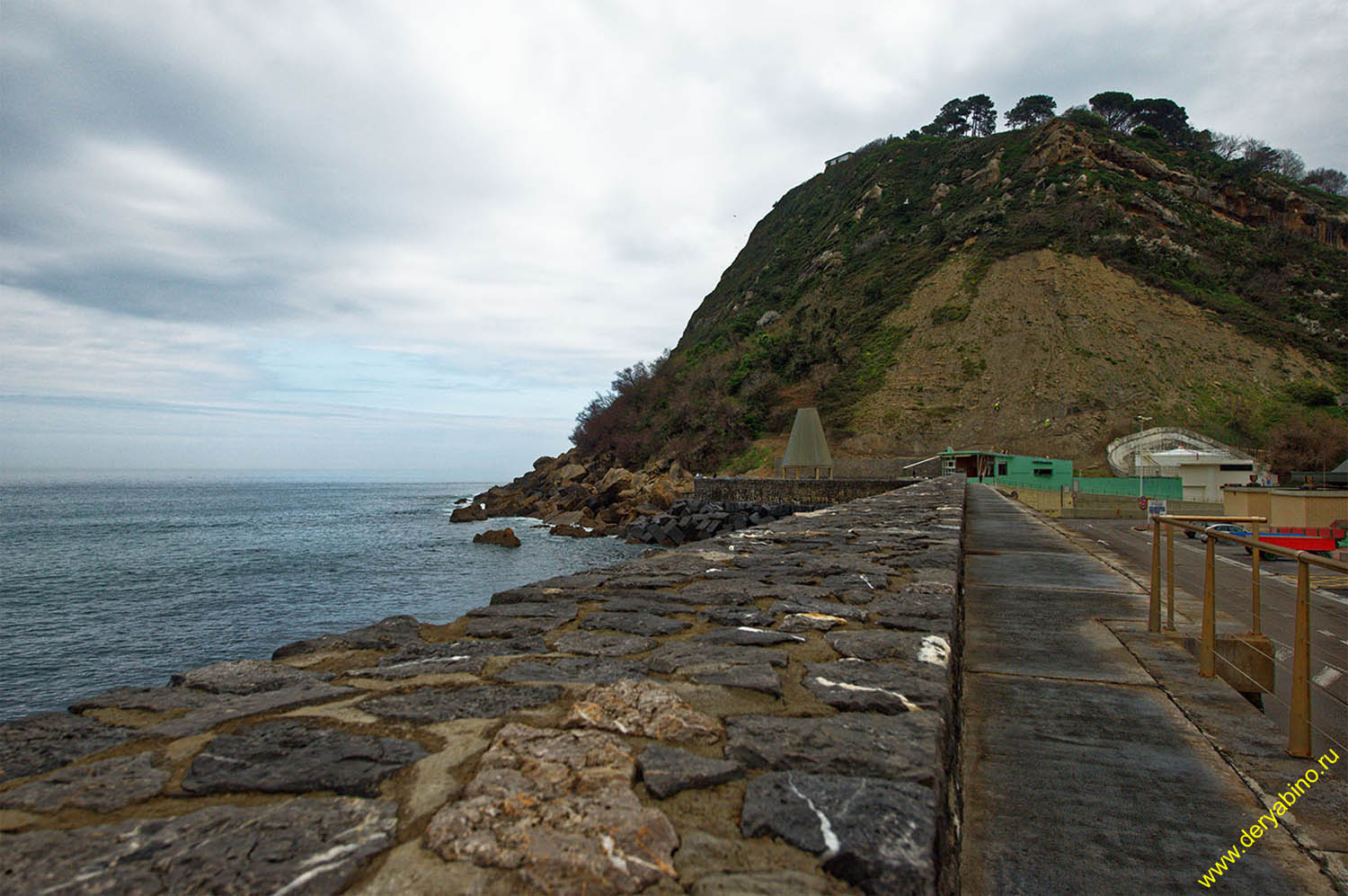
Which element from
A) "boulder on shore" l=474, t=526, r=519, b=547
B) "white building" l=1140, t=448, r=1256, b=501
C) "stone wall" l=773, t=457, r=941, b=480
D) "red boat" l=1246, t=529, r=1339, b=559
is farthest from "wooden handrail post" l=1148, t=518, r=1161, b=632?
"stone wall" l=773, t=457, r=941, b=480

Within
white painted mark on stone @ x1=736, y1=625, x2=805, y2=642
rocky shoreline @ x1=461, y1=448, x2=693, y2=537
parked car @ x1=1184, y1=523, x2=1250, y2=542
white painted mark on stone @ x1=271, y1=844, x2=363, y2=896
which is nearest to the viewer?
white painted mark on stone @ x1=271, y1=844, x2=363, y2=896

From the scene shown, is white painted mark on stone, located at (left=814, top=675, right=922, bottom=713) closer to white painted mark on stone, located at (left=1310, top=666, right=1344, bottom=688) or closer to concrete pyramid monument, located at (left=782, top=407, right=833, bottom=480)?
white painted mark on stone, located at (left=1310, top=666, right=1344, bottom=688)

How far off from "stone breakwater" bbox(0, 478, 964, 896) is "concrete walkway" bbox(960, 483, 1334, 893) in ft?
1.71

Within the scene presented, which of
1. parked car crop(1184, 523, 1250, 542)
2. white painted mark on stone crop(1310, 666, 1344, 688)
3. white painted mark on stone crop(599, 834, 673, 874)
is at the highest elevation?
parked car crop(1184, 523, 1250, 542)

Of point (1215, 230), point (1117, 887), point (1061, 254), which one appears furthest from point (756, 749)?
point (1215, 230)

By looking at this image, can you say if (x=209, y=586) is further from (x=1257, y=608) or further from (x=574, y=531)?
(x=1257, y=608)

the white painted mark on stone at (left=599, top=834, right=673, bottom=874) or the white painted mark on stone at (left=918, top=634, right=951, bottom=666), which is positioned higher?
the white painted mark on stone at (left=918, top=634, right=951, bottom=666)

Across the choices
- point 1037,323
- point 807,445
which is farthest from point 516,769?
point 1037,323

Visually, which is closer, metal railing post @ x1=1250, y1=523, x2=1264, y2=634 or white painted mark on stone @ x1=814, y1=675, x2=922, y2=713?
white painted mark on stone @ x1=814, y1=675, x2=922, y2=713

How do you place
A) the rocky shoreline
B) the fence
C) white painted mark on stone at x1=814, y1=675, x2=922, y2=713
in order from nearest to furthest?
white painted mark on stone at x1=814, y1=675, x2=922, y2=713 < the fence < the rocky shoreline

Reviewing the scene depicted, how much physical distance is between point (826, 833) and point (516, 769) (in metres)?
0.64

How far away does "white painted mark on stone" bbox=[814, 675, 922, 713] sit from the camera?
1821 millimetres

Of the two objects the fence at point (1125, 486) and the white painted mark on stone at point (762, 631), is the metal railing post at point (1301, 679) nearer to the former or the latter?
the white painted mark on stone at point (762, 631)

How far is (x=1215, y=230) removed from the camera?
2090 inches
